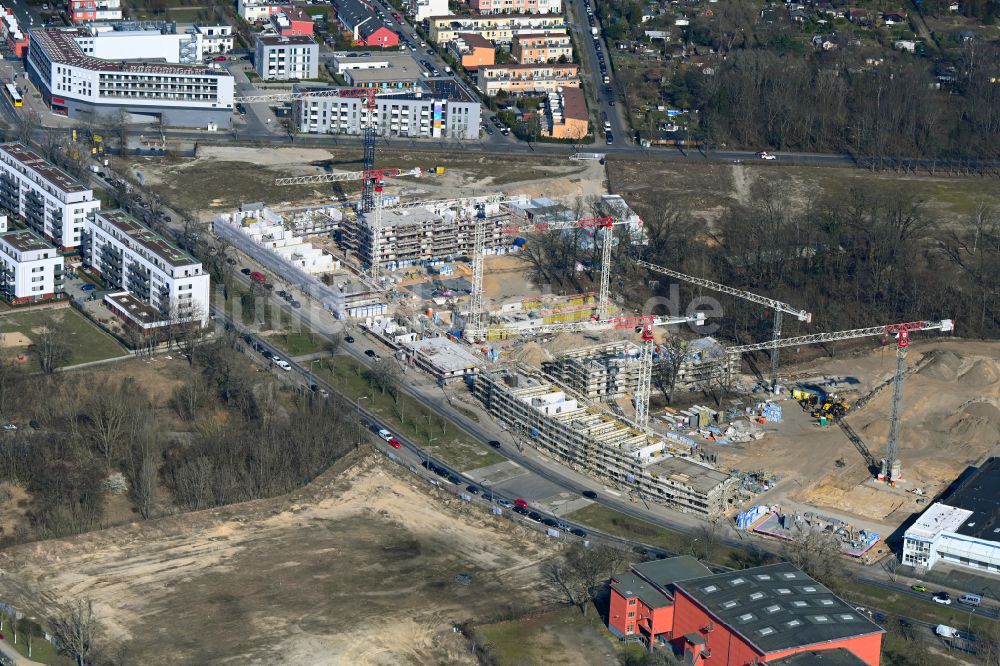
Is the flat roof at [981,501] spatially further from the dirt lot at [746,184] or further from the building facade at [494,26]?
the building facade at [494,26]

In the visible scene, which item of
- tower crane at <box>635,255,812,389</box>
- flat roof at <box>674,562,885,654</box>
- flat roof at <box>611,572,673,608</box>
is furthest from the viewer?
tower crane at <box>635,255,812,389</box>

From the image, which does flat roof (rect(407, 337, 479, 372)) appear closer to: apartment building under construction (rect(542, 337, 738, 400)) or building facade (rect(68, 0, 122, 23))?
apartment building under construction (rect(542, 337, 738, 400))

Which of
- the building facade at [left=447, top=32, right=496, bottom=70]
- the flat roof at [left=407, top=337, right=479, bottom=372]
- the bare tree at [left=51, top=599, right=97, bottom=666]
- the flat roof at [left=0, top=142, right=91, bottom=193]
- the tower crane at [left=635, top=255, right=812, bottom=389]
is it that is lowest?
the bare tree at [left=51, top=599, right=97, bottom=666]

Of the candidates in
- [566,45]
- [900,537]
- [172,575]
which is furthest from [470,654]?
[566,45]

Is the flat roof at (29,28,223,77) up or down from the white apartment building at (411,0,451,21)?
down

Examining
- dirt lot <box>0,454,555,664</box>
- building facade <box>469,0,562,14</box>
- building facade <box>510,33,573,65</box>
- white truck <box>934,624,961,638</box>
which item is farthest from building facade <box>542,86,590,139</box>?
white truck <box>934,624,961,638</box>

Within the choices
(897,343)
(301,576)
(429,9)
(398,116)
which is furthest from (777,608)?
(429,9)

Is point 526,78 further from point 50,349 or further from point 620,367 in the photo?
point 50,349
